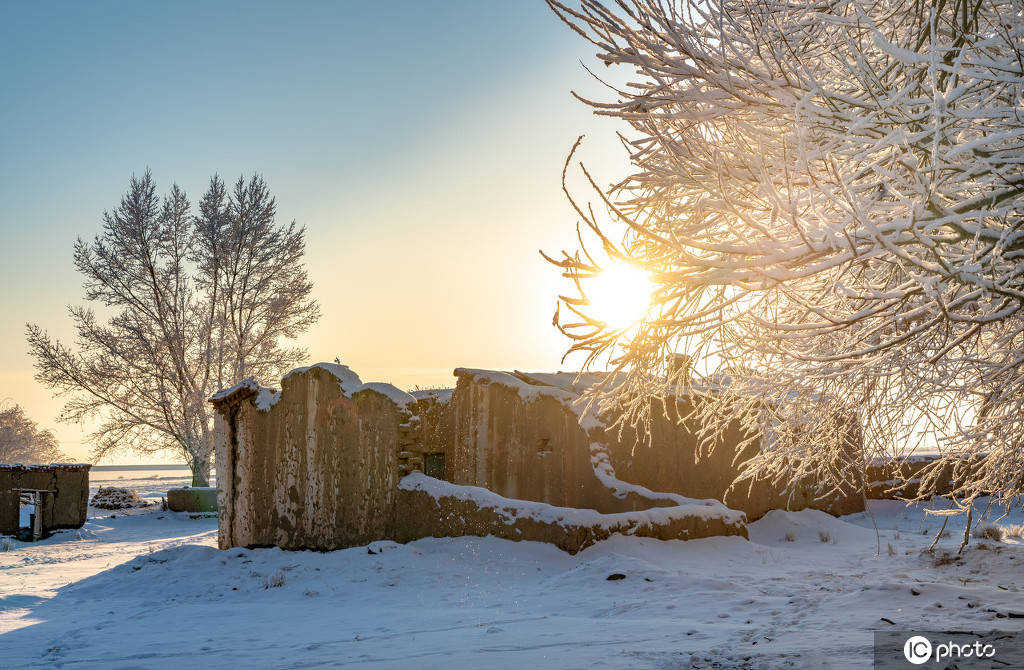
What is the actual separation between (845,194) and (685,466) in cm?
1085

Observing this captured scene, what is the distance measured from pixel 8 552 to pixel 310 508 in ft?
31.0

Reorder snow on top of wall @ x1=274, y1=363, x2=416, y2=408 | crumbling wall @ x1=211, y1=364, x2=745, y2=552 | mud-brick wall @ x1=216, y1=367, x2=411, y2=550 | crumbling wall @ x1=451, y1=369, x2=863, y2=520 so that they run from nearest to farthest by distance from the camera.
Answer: crumbling wall @ x1=211, y1=364, x2=745, y2=552 → mud-brick wall @ x1=216, y1=367, x2=411, y2=550 → snow on top of wall @ x1=274, y1=363, x2=416, y2=408 → crumbling wall @ x1=451, y1=369, x2=863, y2=520

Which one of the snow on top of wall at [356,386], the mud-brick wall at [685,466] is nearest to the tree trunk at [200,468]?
the snow on top of wall at [356,386]

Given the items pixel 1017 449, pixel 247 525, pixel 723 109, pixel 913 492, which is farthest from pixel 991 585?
pixel 913 492

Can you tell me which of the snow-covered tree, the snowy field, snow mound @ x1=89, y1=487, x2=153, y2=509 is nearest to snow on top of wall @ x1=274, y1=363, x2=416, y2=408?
the snowy field

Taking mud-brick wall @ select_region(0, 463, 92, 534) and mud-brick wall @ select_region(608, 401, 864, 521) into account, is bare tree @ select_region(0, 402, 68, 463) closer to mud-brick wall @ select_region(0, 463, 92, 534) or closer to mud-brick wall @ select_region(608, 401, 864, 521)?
mud-brick wall @ select_region(0, 463, 92, 534)

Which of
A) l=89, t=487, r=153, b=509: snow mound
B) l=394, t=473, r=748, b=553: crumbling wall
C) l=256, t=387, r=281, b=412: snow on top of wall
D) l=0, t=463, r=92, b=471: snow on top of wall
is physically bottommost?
l=89, t=487, r=153, b=509: snow mound

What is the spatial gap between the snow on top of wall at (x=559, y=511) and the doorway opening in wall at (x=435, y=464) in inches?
150

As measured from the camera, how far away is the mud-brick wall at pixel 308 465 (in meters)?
12.1

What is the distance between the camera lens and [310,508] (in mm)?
12664

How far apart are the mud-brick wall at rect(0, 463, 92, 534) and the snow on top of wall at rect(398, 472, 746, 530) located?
1428cm

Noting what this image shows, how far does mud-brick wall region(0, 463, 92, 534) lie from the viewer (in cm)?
2000

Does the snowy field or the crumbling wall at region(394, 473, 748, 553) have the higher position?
the crumbling wall at region(394, 473, 748, 553)

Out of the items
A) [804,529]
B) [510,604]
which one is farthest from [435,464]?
[510,604]
